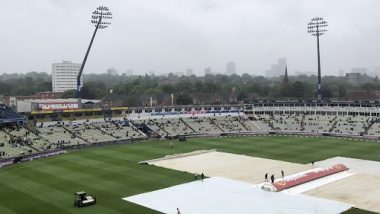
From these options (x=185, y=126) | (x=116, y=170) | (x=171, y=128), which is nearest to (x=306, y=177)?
(x=116, y=170)

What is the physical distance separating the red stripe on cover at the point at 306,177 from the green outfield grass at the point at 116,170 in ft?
23.9

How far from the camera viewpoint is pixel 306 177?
39.1 m

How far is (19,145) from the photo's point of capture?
5759 centimetres

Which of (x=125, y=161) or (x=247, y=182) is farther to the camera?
(x=125, y=161)

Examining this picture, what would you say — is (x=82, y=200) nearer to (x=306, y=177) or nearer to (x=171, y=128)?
(x=306, y=177)

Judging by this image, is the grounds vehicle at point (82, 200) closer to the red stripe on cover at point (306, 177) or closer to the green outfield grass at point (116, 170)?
the green outfield grass at point (116, 170)

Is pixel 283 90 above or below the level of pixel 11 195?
above

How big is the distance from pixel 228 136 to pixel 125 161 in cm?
2895

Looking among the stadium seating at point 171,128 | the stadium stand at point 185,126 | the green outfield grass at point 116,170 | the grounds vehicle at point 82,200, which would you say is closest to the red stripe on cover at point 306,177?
the green outfield grass at point 116,170

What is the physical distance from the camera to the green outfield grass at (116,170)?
33.5m

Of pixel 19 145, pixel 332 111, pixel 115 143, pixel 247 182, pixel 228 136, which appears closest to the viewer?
pixel 247 182

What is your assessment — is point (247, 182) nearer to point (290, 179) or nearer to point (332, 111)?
point (290, 179)

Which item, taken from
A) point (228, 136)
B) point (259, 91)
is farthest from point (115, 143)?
point (259, 91)

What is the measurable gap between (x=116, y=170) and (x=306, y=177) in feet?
66.0
